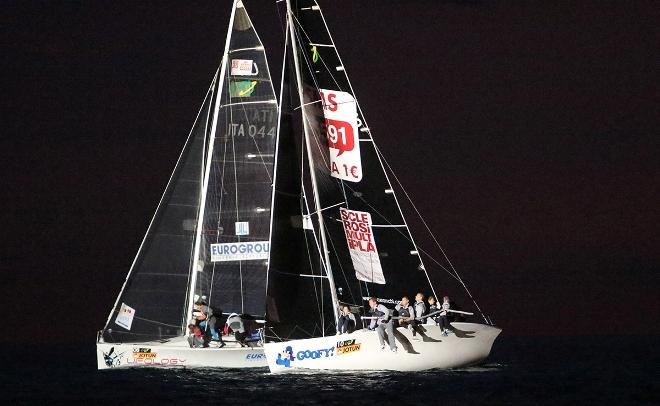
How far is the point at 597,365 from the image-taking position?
46062 mm

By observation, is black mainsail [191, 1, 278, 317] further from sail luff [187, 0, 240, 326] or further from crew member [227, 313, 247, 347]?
crew member [227, 313, 247, 347]

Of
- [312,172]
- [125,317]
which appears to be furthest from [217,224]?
[312,172]

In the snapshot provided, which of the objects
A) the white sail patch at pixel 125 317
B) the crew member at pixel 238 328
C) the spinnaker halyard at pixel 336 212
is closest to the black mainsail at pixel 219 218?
the white sail patch at pixel 125 317

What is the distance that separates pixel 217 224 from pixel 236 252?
0.99 m

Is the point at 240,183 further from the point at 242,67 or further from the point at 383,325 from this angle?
the point at 383,325

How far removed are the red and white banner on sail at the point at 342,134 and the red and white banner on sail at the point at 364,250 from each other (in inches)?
40.0

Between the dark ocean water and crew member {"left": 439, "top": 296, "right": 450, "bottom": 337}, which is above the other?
crew member {"left": 439, "top": 296, "right": 450, "bottom": 337}

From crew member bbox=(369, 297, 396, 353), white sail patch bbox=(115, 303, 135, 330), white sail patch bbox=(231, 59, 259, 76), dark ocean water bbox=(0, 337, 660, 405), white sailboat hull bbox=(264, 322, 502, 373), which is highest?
white sail patch bbox=(231, 59, 259, 76)

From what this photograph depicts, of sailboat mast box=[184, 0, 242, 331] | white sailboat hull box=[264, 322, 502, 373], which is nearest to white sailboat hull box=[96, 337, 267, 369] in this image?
sailboat mast box=[184, 0, 242, 331]

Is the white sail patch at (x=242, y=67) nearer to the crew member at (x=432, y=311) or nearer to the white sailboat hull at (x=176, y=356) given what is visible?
the white sailboat hull at (x=176, y=356)

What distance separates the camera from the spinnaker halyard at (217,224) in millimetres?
37875

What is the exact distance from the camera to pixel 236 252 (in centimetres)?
3859

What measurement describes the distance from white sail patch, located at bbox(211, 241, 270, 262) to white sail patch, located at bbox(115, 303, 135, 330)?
2793 millimetres

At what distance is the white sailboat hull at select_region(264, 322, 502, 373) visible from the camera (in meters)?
31.0
